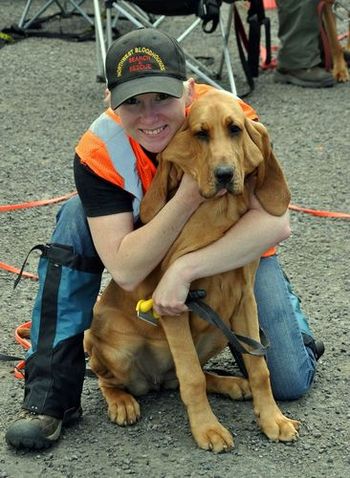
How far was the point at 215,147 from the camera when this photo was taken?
3318mm

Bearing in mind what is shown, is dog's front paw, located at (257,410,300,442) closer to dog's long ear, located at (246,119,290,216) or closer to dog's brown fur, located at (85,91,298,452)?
dog's brown fur, located at (85,91,298,452)

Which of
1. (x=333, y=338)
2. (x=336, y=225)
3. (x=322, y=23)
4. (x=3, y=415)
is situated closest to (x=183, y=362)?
(x=3, y=415)

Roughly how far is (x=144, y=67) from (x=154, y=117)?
179 mm

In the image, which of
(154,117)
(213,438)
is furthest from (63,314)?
(154,117)

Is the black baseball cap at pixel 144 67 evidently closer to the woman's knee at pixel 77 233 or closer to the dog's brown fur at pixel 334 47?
the woman's knee at pixel 77 233

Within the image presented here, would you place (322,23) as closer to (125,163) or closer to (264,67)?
(264,67)

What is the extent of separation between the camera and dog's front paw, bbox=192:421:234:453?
143 inches

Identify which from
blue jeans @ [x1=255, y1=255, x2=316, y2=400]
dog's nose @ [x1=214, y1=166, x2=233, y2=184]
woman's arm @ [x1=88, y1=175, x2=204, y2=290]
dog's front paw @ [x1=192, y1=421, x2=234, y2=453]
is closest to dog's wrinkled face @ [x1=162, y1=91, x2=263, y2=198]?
dog's nose @ [x1=214, y1=166, x2=233, y2=184]

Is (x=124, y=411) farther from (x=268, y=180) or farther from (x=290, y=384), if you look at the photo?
(x=268, y=180)

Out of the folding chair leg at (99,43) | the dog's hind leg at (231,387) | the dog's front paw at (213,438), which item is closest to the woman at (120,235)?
the dog's hind leg at (231,387)

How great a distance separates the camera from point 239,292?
3.73 meters

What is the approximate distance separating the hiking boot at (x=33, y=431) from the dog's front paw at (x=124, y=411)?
0.22 metres

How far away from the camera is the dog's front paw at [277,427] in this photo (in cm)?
371

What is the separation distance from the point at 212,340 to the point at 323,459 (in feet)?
2.02
